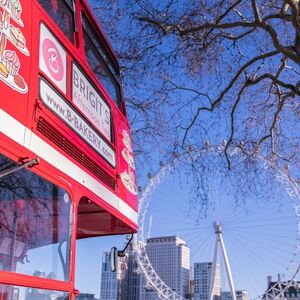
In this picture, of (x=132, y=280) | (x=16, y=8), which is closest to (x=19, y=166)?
(x=16, y=8)

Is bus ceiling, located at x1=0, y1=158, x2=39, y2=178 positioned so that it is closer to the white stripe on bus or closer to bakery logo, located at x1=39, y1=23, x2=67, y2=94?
the white stripe on bus

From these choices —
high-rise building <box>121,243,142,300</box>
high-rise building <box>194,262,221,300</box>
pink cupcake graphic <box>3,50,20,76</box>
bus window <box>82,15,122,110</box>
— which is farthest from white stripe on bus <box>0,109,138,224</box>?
high-rise building <box>194,262,221,300</box>

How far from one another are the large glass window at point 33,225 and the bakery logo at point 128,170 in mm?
1439

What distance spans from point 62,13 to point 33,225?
1.57 meters

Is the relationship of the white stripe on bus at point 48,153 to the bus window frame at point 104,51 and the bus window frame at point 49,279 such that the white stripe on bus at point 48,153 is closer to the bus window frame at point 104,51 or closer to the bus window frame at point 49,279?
the bus window frame at point 49,279

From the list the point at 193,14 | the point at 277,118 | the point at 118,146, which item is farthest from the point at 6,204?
the point at 277,118

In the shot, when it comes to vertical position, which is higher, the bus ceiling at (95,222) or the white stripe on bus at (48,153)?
the white stripe on bus at (48,153)

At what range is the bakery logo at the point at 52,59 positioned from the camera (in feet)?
9.77

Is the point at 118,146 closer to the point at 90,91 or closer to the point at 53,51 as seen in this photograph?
the point at 90,91

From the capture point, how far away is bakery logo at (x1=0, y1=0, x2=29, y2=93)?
8.21 ft

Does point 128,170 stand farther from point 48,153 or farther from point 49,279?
point 49,279

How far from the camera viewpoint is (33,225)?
2.66 meters

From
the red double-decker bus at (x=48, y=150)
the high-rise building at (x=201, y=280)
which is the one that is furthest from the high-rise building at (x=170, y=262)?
the red double-decker bus at (x=48, y=150)

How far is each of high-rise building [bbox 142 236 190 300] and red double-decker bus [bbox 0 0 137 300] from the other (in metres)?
29.0
